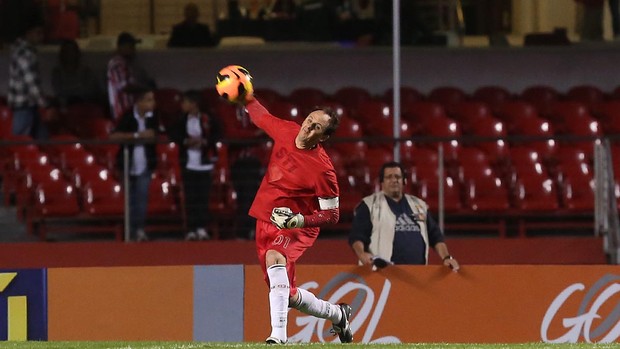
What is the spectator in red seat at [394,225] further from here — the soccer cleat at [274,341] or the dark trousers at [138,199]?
the dark trousers at [138,199]

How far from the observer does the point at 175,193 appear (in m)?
15.1

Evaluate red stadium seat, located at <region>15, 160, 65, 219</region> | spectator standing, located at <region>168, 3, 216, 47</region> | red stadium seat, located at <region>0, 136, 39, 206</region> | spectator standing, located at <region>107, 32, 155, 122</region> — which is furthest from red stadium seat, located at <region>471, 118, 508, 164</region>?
red stadium seat, located at <region>0, 136, 39, 206</region>

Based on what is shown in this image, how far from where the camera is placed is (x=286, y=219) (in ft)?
31.2

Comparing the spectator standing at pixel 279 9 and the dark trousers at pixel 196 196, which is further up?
A: the spectator standing at pixel 279 9

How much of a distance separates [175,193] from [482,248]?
3034 mm

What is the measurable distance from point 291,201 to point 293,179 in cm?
16

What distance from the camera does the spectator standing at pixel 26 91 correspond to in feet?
54.2

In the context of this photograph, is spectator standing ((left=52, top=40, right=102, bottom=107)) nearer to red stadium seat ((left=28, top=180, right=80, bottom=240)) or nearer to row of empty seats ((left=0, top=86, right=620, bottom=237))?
row of empty seats ((left=0, top=86, right=620, bottom=237))

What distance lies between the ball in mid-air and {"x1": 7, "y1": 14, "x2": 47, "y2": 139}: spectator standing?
6.86 meters

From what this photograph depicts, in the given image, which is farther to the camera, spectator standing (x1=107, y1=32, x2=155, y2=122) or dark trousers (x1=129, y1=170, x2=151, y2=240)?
Answer: spectator standing (x1=107, y1=32, x2=155, y2=122)

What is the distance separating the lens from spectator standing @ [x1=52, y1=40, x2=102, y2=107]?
58.3 feet

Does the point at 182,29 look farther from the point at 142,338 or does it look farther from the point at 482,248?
the point at 142,338

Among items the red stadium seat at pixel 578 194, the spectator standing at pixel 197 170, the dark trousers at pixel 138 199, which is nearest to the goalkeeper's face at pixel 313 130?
the spectator standing at pixel 197 170

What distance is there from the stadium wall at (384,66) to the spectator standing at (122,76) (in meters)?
1.59
